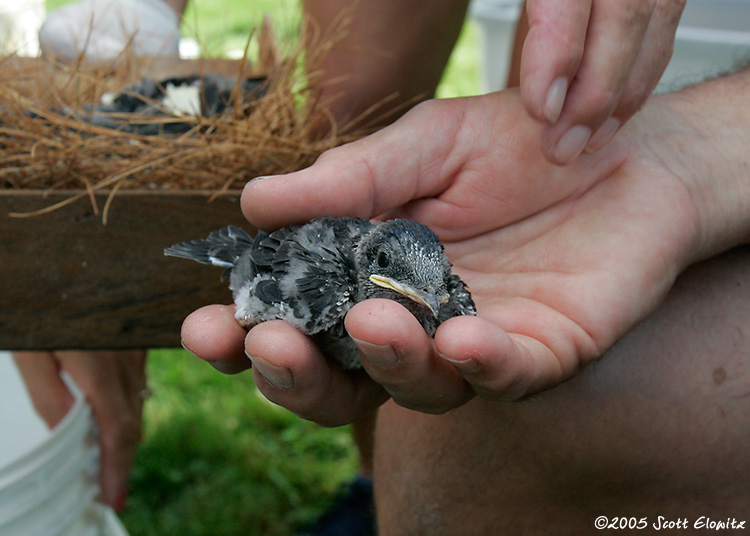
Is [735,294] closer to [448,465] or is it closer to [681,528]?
[681,528]

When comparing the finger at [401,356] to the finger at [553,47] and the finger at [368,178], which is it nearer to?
the finger at [368,178]

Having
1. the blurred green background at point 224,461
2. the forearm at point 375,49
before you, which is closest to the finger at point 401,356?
the forearm at point 375,49

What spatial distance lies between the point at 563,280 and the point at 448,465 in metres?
0.60

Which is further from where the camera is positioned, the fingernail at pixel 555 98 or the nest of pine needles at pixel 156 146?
the nest of pine needles at pixel 156 146

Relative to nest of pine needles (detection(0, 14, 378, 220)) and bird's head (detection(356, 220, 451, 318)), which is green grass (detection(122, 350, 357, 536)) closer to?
nest of pine needles (detection(0, 14, 378, 220))

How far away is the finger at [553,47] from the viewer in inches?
48.4

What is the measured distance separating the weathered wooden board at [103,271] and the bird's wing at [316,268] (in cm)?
42

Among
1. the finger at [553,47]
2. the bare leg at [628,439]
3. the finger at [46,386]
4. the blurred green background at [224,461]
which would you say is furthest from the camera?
the blurred green background at [224,461]

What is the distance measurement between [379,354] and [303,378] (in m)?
0.17

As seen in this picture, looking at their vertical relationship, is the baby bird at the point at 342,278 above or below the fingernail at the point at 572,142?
below

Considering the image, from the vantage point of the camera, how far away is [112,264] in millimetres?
1758

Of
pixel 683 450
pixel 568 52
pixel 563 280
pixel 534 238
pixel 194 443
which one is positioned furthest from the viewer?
pixel 194 443

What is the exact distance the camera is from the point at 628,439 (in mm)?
1582

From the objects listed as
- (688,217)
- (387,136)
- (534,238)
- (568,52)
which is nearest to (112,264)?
(387,136)
